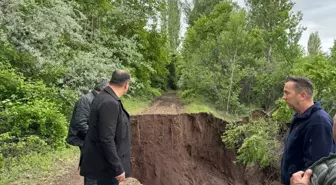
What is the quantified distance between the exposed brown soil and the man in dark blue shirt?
1202cm

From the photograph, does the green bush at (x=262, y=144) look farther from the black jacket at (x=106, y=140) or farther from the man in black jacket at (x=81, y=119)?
the black jacket at (x=106, y=140)

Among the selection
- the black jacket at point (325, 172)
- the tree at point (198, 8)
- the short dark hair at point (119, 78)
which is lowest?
the black jacket at point (325, 172)

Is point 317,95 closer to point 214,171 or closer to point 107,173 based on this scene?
point 214,171

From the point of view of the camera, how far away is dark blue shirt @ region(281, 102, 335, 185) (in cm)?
290

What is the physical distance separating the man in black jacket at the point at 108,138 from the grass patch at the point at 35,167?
3099 mm

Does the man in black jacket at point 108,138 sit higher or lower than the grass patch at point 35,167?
higher

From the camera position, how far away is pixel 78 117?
4.64 meters

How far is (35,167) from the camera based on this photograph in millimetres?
6953

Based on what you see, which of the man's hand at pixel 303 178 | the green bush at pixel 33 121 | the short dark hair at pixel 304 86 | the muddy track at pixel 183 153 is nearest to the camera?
the man's hand at pixel 303 178

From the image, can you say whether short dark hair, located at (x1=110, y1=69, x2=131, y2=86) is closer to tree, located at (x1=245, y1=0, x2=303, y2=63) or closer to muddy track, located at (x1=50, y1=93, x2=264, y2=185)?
muddy track, located at (x1=50, y1=93, x2=264, y2=185)

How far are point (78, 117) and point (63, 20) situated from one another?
775cm

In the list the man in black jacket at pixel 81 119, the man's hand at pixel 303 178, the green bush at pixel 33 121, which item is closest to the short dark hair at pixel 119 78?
the man in black jacket at pixel 81 119

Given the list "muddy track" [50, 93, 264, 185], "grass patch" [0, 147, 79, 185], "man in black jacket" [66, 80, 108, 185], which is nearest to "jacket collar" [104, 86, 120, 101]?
"man in black jacket" [66, 80, 108, 185]

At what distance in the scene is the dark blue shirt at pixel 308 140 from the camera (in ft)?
9.53
